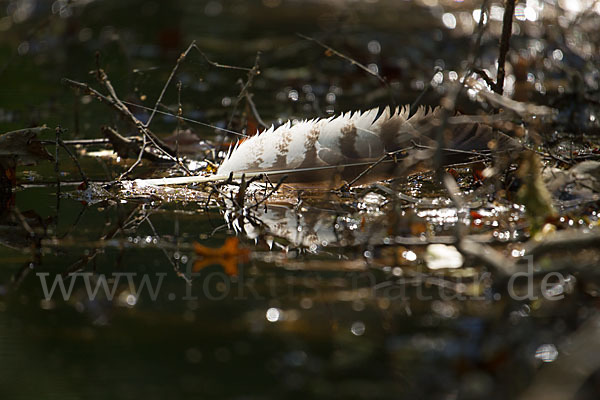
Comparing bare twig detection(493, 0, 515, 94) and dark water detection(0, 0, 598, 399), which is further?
bare twig detection(493, 0, 515, 94)

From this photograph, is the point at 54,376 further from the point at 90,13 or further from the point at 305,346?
the point at 90,13

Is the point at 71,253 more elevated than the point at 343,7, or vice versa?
the point at 343,7

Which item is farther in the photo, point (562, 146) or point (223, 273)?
point (562, 146)

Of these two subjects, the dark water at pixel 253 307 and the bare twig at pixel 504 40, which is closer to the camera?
the dark water at pixel 253 307

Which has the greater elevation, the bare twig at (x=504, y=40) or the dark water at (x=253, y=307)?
the bare twig at (x=504, y=40)

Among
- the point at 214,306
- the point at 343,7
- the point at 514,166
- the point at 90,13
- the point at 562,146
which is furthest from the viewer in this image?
the point at 90,13

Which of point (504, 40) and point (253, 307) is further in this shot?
point (504, 40)

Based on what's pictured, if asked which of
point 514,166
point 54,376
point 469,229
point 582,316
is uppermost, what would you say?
point 514,166

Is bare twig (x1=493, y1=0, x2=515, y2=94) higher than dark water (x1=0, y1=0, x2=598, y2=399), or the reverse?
bare twig (x1=493, y1=0, x2=515, y2=94)

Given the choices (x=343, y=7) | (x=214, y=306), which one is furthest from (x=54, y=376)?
(x=343, y=7)

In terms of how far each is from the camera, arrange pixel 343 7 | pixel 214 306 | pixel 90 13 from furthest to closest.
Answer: pixel 90 13 → pixel 343 7 → pixel 214 306

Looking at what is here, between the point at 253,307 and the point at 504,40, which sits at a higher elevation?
the point at 504,40
